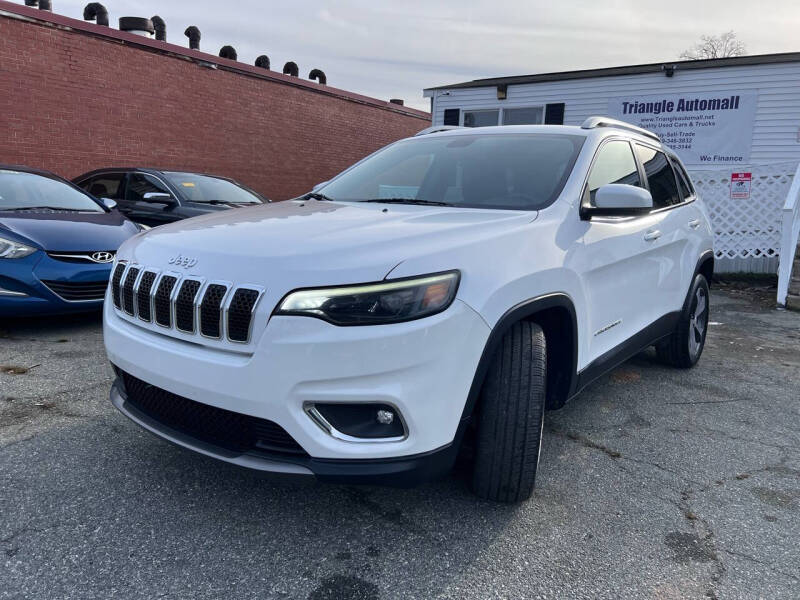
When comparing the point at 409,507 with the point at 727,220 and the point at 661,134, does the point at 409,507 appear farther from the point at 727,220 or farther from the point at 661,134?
the point at 661,134

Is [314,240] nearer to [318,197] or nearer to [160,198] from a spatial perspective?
[318,197]

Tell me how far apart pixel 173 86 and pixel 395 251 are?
12210 mm

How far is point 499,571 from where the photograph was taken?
2105 millimetres

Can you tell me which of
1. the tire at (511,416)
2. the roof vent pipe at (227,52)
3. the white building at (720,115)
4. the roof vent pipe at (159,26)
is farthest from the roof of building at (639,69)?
the tire at (511,416)

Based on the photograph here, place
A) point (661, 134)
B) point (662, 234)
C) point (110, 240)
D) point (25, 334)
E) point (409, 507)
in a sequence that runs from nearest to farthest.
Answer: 1. point (409, 507)
2. point (662, 234)
3. point (25, 334)
4. point (110, 240)
5. point (661, 134)

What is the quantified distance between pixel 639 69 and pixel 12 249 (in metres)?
11.7

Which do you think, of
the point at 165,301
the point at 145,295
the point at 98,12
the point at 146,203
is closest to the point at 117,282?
the point at 145,295

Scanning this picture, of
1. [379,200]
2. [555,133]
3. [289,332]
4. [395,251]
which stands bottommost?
[289,332]

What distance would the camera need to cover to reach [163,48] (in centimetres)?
1221

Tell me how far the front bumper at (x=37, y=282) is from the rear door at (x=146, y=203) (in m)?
2.26

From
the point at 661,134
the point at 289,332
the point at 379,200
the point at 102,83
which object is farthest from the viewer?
the point at 661,134

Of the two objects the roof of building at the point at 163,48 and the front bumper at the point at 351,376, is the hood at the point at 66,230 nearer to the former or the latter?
the front bumper at the point at 351,376

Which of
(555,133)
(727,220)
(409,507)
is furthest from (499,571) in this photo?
(727,220)

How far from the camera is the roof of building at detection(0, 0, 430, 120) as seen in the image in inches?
386
